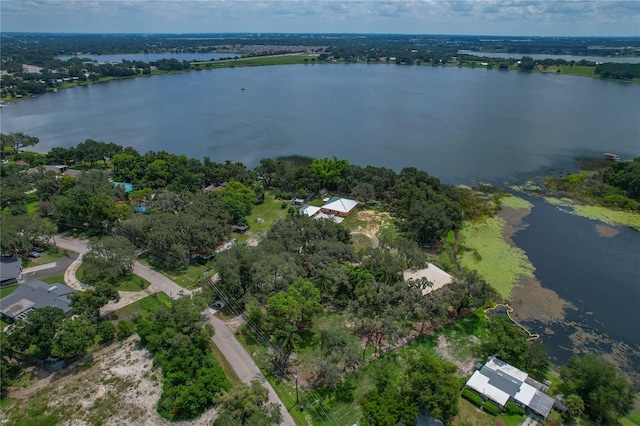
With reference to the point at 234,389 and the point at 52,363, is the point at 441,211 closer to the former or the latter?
the point at 234,389

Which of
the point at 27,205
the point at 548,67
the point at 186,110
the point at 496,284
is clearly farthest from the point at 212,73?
the point at 496,284

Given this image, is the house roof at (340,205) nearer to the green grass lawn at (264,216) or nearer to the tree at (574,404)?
the green grass lawn at (264,216)

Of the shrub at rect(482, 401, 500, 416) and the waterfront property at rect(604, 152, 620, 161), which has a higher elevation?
the waterfront property at rect(604, 152, 620, 161)

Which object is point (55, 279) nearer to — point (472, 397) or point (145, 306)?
point (145, 306)

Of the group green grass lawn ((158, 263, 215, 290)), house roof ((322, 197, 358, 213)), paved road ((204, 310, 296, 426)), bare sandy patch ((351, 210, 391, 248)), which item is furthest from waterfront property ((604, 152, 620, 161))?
paved road ((204, 310, 296, 426))

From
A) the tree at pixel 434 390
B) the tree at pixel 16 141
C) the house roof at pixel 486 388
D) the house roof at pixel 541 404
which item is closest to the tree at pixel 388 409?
Result: the tree at pixel 434 390

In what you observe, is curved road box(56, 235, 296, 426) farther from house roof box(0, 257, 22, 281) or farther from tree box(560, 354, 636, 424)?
tree box(560, 354, 636, 424)
